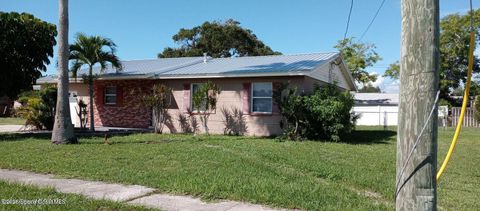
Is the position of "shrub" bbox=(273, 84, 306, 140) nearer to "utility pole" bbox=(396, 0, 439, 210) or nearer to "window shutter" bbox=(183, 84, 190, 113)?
"window shutter" bbox=(183, 84, 190, 113)

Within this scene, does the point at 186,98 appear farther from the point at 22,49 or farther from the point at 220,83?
the point at 22,49

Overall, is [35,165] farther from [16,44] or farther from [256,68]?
[256,68]

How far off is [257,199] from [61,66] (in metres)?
9.65

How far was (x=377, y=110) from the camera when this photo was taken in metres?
36.2

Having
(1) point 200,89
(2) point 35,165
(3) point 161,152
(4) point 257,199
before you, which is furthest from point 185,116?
(4) point 257,199

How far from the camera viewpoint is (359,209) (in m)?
5.74

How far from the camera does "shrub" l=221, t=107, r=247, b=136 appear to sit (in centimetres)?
1780

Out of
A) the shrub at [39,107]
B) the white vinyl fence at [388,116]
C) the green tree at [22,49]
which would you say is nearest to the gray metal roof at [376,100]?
the white vinyl fence at [388,116]

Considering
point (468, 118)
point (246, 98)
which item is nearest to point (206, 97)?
point (246, 98)

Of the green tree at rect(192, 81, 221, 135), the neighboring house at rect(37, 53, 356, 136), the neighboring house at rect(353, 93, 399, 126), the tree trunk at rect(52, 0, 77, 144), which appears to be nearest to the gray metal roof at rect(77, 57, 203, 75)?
the neighboring house at rect(37, 53, 356, 136)

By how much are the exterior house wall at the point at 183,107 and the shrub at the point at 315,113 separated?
113 cm

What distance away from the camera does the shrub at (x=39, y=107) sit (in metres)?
18.4

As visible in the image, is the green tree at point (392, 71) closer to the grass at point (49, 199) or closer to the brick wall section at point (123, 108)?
the brick wall section at point (123, 108)

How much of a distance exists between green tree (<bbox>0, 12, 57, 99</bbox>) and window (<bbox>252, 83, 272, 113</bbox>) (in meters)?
8.18
